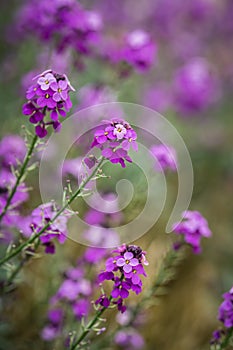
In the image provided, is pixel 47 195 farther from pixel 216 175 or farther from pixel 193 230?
pixel 216 175

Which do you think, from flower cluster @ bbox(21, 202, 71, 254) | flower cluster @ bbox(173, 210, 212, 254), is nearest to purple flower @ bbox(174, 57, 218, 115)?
flower cluster @ bbox(173, 210, 212, 254)

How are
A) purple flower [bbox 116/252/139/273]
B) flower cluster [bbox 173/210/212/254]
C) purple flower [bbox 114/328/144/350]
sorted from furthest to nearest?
1. purple flower [bbox 114/328/144/350]
2. flower cluster [bbox 173/210/212/254]
3. purple flower [bbox 116/252/139/273]

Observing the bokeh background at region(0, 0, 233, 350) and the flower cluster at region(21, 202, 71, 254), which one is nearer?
the flower cluster at region(21, 202, 71, 254)

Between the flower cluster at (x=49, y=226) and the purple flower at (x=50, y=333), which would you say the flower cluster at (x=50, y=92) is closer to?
the flower cluster at (x=49, y=226)

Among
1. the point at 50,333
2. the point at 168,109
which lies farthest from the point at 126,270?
the point at 168,109

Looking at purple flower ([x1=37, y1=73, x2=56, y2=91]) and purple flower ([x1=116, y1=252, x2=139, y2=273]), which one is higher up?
purple flower ([x1=37, y1=73, x2=56, y2=91])

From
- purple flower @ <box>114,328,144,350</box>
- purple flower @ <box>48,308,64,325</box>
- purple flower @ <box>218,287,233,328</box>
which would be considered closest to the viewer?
purple flower @ <box>218,287,233,328</box>

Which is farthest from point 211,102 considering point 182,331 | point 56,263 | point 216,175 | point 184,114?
point 56,263

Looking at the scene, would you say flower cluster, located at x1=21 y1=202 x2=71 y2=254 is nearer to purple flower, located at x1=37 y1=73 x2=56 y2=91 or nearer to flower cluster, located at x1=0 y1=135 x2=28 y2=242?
flower cluster, located at x1=0 y1=135 x2=28 y2=242
